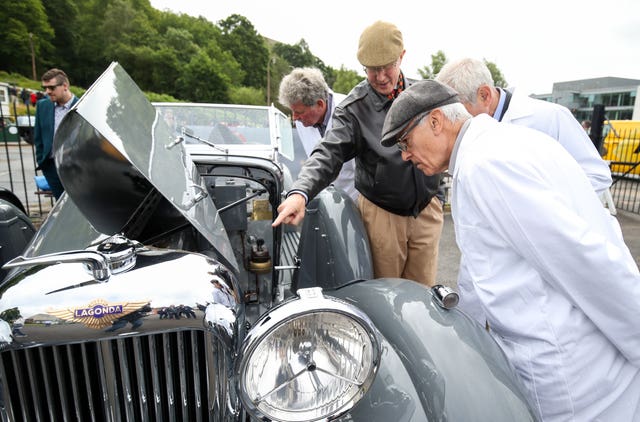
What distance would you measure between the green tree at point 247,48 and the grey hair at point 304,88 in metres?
58.6

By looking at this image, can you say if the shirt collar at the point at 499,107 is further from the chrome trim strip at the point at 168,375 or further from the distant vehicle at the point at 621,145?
the distant vehicle at the point at 621,145

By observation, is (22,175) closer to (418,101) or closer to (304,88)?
(304,88)

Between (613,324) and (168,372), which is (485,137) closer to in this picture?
(613,324)

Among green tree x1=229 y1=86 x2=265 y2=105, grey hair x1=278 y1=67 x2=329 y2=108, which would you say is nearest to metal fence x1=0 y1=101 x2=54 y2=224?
grey hair x1=278 y1=67 x2=329 y2=108

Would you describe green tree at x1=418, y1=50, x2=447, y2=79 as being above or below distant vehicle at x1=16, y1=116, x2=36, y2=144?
above

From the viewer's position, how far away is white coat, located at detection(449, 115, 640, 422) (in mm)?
1155

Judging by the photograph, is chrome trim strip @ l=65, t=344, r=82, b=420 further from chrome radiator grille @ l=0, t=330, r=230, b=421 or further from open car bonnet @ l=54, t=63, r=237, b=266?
open car bonnet @ l=54, t=63, r=237, b=266

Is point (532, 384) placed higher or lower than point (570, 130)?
lower

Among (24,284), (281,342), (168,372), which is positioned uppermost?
(24,284)

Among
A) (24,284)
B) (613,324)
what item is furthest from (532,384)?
(24,284)

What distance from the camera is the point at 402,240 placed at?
266cm

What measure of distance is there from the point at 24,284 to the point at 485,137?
154 cm

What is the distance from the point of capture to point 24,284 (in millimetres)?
1253

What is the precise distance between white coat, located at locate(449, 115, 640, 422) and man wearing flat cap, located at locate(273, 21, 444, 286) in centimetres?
103
